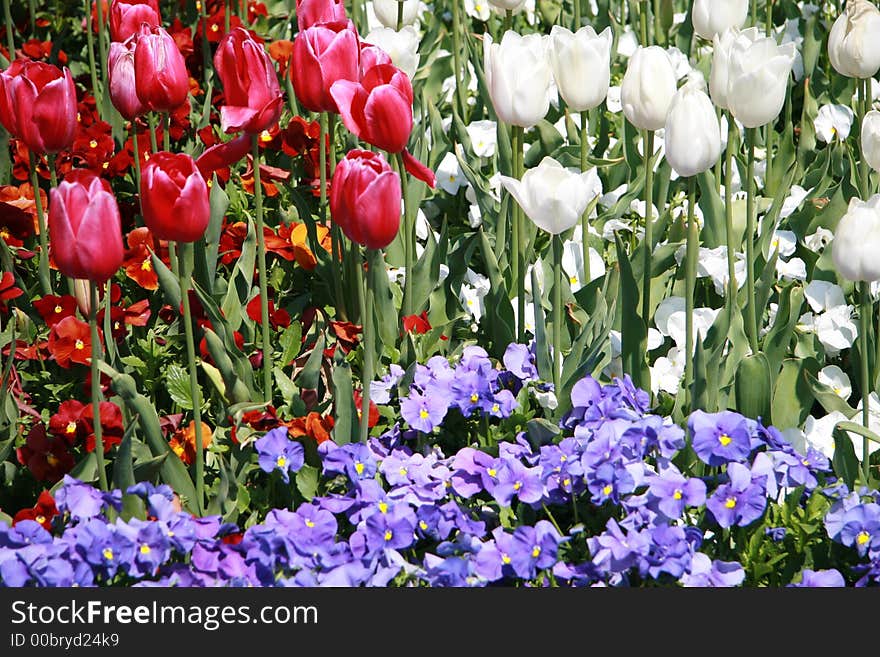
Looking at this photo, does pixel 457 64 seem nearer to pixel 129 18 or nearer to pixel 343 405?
pixel 129 18

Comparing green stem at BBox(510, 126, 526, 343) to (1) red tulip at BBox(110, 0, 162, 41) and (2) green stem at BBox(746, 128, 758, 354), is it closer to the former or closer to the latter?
(2) green stem at BBox(746, 128, 758, 354)

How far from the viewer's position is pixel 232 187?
2865 millimetres

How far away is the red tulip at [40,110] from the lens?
204cm

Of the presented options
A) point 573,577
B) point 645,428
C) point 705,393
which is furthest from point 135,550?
point 705,393

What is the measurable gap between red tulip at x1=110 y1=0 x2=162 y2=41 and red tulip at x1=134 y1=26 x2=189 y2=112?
1.06 ft

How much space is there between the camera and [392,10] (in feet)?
8.97

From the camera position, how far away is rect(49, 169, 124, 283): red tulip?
1616mm

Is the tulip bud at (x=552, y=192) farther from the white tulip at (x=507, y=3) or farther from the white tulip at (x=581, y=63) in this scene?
the white tulip at (x=507, y=3)

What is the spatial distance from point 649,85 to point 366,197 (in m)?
0.57

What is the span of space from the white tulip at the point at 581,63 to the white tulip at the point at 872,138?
469mm

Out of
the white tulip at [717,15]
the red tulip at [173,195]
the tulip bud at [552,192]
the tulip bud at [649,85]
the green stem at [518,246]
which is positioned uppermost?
the white tulip at [717,15]

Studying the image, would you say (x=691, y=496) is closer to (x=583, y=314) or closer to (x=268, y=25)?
(x=583, y=314)

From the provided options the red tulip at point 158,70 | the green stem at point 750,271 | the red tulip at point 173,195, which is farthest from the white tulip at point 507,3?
the red tulip at point 173,195

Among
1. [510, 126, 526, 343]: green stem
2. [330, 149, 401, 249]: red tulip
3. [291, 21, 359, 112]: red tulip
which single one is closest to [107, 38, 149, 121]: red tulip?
[291, 21, 359, 112]: red tulip
